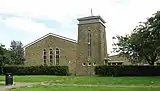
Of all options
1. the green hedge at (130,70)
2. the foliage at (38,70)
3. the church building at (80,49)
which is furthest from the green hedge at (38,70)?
the green hedge at (130,70)

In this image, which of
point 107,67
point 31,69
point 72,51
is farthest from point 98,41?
point 31,69

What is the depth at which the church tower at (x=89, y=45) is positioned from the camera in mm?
57250

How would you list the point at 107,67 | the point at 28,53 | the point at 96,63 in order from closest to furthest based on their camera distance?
the point at 107,67, the point at 96,63, the point at 28,53

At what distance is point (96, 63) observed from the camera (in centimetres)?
5716

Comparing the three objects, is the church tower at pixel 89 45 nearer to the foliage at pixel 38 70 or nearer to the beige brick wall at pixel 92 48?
the beige brick wall at pixel 92 48

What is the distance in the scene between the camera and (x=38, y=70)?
175ft

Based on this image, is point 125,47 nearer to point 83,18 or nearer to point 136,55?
point 136,55

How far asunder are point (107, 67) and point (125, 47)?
5.05 m

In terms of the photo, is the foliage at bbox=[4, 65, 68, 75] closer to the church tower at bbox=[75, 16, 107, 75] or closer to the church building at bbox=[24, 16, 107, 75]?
the church building at bbox=[24, 16, 107, 75]

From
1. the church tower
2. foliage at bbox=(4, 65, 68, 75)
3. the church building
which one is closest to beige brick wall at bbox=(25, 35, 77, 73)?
the church building

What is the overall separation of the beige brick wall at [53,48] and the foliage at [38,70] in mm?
5513

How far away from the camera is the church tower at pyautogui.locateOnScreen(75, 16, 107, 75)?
188ft

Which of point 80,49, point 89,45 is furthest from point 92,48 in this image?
point 80,49

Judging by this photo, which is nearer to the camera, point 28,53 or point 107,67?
point 107,67
